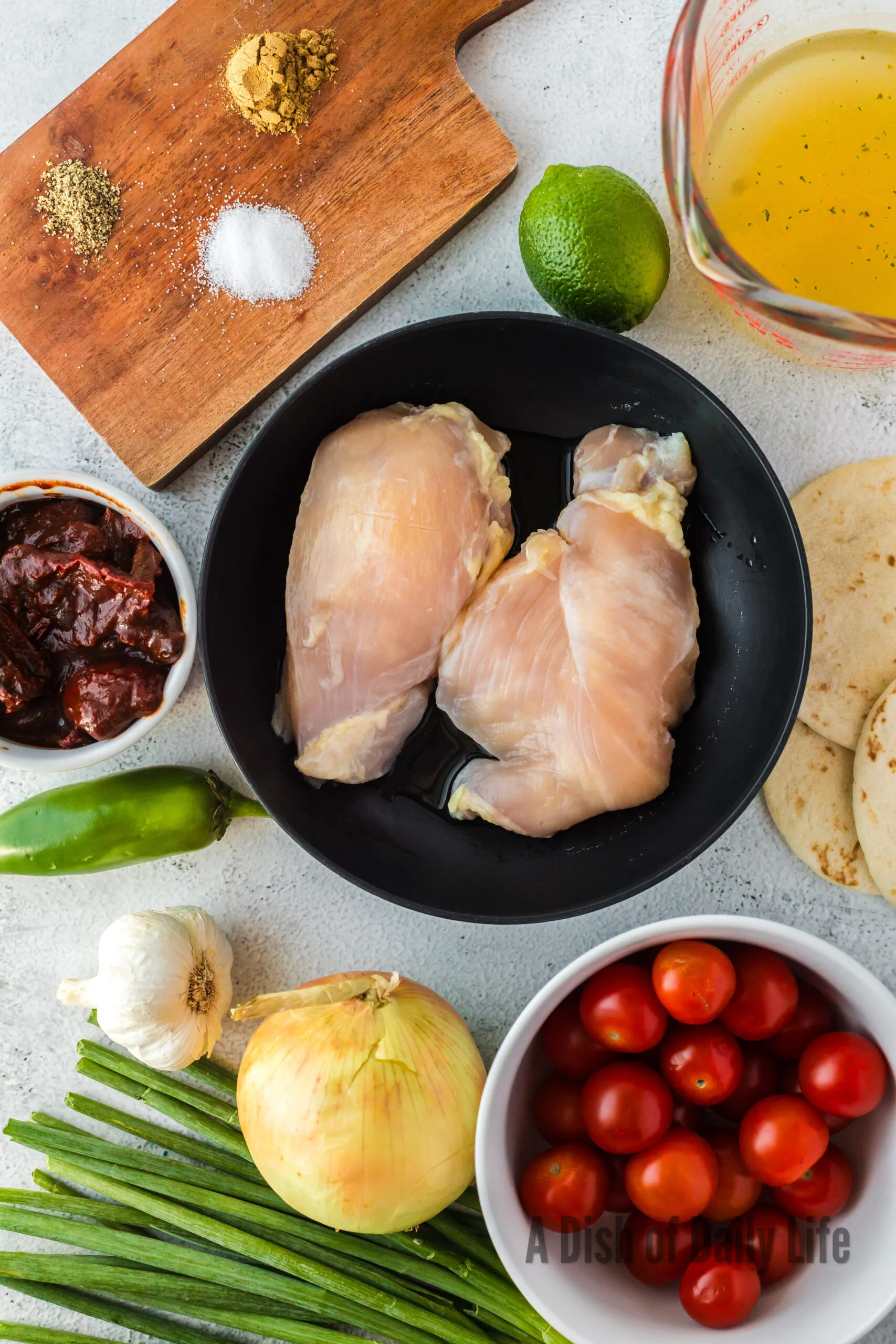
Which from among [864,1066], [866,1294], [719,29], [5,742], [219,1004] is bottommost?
[866,1294]

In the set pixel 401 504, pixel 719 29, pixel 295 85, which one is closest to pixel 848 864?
pixel 401 504

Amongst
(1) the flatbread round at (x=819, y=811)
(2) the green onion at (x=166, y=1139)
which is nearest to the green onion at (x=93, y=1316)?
(2) the green onion at (x=166, y=1139)

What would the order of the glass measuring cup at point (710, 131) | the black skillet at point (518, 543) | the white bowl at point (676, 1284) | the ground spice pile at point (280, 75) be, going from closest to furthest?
the glass measuring cup at point (710, 131), the white bowl at point (676, 1284), the black skillet at point (518, 543), the ground spice pile at point (280, 75)

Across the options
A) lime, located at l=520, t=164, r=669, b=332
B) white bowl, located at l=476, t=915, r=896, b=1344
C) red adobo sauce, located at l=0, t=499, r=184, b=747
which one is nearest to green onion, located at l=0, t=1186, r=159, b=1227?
white bowl, located at l=476, t=915, r=896, b=1344

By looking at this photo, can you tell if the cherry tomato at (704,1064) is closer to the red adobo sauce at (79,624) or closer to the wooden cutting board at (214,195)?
the red adobo sauce at (79,624)

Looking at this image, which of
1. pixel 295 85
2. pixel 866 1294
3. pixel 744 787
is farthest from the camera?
pixel 295 85

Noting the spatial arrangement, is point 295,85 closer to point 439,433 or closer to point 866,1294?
point 439,433

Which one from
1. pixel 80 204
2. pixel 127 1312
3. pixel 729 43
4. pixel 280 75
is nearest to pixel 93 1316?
pixel 127 1312
